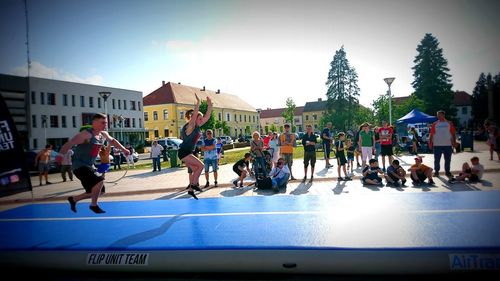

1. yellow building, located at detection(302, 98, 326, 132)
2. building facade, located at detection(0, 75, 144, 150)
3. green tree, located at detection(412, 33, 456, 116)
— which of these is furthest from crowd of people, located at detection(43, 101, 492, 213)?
yellow building, located at detection(302, 98, 326, 132)

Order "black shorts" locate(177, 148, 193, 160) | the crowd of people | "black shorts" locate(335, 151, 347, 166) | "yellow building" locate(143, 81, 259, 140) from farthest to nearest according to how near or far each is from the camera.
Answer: "yellow building" locate(143, 81, 259, 140) → "black shorts" locate(335, 151, 347, 166) → "black shorts" locate(177, 148, 193, 160) → the crowd of people

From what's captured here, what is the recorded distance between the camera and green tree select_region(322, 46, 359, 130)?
53.5 m

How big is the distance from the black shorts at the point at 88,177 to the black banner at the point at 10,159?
1010 millimetres

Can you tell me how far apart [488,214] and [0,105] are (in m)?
8.17

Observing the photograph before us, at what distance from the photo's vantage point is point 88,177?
5656 millimetres

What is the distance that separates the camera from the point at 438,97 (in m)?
48.1

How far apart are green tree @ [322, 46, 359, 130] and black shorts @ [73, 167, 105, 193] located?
50.5 meters

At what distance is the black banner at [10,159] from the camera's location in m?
5.50

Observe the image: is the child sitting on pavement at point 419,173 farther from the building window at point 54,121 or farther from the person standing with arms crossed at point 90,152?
the building window at point 54,121

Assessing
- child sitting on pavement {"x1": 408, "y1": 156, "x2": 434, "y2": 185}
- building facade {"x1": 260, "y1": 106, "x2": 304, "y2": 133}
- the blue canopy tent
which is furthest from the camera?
building facade {"x1": 260, "y1": 106, "x2": 304, "y2": 133}

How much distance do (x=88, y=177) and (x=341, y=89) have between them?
5240 cm

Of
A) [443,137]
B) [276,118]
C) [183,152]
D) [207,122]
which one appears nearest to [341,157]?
[443,137]

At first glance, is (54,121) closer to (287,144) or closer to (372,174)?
(287,144)

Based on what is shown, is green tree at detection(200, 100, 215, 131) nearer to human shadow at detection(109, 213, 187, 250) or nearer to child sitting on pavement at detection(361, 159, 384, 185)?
child sitting on pavement at detection(361, 159, 384, 185)
